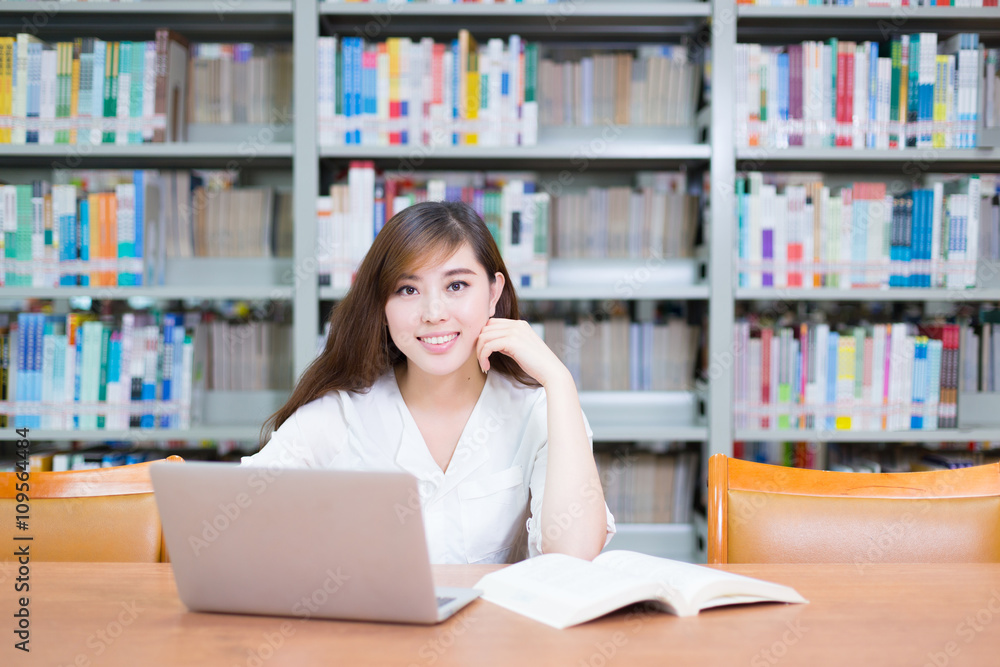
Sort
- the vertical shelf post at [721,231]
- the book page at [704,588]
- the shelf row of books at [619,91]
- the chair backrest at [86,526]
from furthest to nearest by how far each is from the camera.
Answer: the shelf row of books at [619,91]
the vertical shelf post at [721,231]
the chair backrest at [86,526]
the book page at [704,588]

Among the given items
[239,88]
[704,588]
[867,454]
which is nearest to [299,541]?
[704,588]

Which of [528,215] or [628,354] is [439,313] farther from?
[628,354]

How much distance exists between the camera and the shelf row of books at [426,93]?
2.15m

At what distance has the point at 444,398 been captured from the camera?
55.1 inches

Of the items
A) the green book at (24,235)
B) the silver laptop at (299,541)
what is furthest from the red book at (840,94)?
the green book at (24,235)

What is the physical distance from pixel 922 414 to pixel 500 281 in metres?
1.51

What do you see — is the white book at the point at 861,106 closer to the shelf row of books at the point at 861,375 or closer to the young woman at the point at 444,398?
the shelf row of books at the point at 861,375

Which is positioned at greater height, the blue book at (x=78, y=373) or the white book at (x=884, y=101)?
the white book at (x=884, y=101)

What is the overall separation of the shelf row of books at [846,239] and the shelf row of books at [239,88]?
1.50 meters

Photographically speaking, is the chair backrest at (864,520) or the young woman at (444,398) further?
the young woman at (444,398)

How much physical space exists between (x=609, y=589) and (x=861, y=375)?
174 centimetres

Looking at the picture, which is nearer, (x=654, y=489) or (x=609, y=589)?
(x=609, y=589)

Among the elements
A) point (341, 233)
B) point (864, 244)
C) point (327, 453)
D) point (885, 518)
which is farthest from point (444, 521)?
point (864, 244)

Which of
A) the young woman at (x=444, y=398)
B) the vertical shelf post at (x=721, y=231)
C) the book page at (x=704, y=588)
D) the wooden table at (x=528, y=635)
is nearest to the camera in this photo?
the wooden table at (x=528, y=635)
